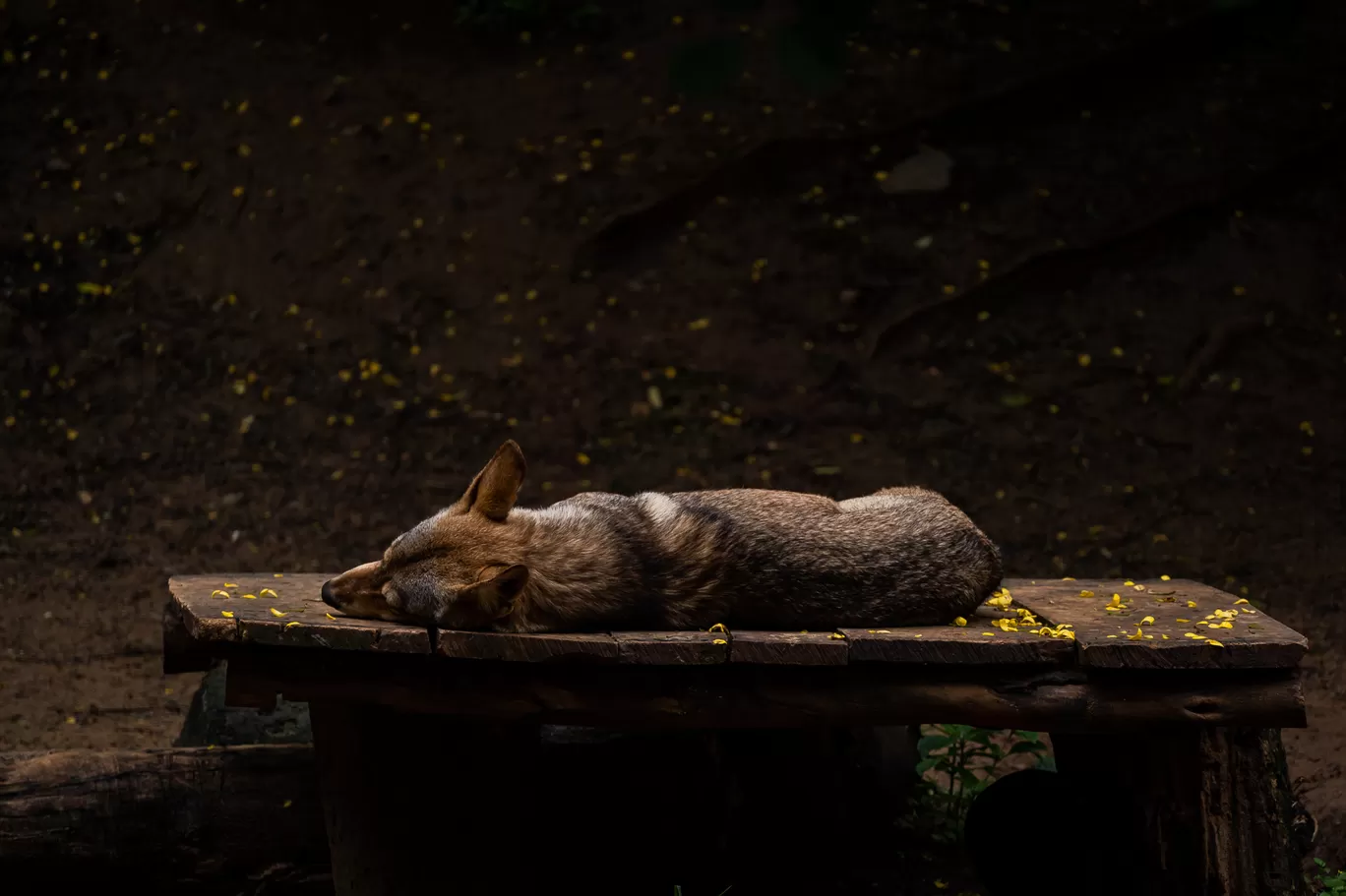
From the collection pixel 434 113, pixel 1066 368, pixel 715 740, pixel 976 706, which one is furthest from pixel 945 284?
pixel 976 706

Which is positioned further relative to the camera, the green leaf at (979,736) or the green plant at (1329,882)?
the green leaf at (979,736)

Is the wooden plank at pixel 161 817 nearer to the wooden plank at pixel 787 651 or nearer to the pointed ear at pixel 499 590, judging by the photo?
the pointed ear at pixel 499 590

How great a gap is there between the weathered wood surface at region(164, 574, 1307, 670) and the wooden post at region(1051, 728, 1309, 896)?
346 mm

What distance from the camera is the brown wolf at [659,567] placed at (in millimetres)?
4156

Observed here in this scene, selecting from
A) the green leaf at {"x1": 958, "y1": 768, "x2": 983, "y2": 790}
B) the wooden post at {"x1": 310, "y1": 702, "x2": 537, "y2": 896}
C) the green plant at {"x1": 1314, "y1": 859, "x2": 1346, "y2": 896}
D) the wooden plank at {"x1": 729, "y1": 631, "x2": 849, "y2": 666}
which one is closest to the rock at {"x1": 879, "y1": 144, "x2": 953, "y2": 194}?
the green leaf at {"x1": 958, "y1": 768, "x2": 983, "y2": 790}

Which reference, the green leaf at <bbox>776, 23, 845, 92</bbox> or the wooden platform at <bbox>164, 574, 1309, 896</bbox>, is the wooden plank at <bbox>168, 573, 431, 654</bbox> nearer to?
the wooden platform at <bbox>164, 574, 1309, 896</bbox>

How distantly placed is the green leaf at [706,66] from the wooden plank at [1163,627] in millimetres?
2826

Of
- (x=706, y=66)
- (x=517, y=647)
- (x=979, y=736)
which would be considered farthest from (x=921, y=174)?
(x=706, y=66)

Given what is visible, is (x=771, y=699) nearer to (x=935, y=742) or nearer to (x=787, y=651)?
(x=787, y=651)

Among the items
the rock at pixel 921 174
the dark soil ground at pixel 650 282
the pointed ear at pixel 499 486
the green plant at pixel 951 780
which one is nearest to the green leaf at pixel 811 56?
the pointed ear at pixel 499 486

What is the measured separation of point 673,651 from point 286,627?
1118 mm

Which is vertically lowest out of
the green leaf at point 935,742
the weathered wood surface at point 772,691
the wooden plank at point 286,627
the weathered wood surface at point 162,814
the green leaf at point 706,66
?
the green leaf at point 935,742

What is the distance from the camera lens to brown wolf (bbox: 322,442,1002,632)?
4156 millimetres

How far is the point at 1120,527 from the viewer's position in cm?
859
